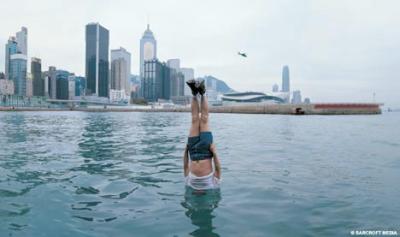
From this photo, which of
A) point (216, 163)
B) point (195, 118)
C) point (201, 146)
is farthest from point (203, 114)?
point (216, 163)

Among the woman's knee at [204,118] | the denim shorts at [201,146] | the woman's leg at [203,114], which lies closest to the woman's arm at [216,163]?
the denim shorts at [201,146]

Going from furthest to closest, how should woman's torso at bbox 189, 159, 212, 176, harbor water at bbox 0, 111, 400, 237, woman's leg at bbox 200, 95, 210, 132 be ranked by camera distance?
woman's torso at bbox 189, 159, 212, 176
woman's leg at bbox 200, 95, 210, 132
harbor water at bbox 0, 111, 400, 237

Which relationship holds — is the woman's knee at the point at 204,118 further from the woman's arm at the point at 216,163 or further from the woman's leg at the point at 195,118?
the woman's arm at the point at 216,163

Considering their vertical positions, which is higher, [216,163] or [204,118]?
[204,118]

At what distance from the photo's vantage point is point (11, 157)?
49.3ft

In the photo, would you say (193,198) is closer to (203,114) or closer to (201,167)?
(201,167)

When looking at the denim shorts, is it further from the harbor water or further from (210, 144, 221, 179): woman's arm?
the harbor water

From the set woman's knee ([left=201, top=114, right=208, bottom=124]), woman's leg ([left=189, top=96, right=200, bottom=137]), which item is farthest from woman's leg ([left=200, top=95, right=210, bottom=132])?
woman's leg ([left=189, top=96, right=200, bottom=137])

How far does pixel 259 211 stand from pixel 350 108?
336 feet

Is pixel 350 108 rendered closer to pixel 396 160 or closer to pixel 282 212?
pixel 396 160

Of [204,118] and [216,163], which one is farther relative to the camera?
[216,163]

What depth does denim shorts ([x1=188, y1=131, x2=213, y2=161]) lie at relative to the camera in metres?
A: 8.35

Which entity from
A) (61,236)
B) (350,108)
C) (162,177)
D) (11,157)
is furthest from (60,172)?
(350,108)

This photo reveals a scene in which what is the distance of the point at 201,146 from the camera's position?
27.5ft
